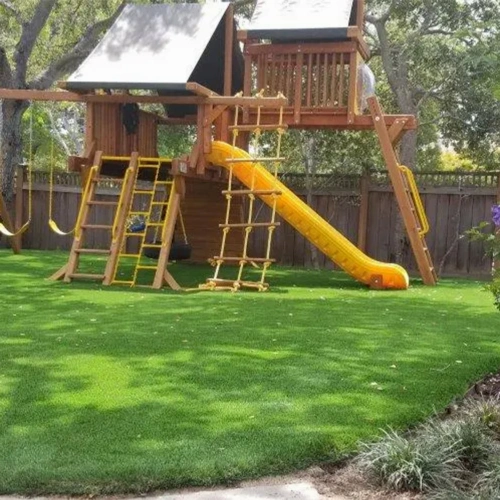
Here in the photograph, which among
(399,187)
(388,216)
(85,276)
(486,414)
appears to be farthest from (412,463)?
(388,216)

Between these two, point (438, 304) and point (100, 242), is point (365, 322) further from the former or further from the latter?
point (100, 242)

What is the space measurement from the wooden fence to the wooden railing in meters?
2.81

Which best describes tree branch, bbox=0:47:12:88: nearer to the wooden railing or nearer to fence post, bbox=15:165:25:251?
fence post, bbox=15:165:25:251

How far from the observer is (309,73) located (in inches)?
470

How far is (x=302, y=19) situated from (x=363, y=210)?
3882 mm

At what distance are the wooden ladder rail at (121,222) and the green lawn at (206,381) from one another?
1474 millimetres

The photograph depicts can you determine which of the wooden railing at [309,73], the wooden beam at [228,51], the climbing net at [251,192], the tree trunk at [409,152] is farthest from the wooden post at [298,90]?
the tree trunk at [409,152]

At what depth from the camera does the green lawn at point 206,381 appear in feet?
11.4

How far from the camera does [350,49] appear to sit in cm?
1178

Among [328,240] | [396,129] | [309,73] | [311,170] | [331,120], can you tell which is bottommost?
[328,240]

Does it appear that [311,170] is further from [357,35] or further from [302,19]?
[357,35]

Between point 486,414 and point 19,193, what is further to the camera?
point 19,193

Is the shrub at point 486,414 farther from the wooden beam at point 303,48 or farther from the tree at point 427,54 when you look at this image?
the tree at point 427,54

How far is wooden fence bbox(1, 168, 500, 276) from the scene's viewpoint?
14.2 m
